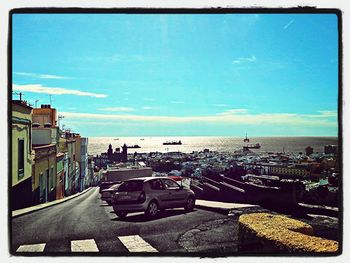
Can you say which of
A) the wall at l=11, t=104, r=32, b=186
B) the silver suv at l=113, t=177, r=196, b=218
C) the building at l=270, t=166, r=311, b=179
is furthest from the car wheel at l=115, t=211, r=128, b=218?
the building at l=270, t=166, r=311, b=179

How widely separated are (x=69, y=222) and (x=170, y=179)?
5.63 feet

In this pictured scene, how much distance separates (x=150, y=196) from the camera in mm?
5723

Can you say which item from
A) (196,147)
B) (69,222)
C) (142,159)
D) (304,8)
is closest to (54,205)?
(69,222)

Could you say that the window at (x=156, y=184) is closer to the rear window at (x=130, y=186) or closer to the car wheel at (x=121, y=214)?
the rear window at (x=130, y=186)

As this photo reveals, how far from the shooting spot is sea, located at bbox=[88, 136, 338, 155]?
17.6 feet

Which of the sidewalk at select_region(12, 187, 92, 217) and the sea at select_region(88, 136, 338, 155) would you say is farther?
the sea at select_region(88, 136, 338, 155)

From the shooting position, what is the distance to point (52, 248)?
16.9 ft

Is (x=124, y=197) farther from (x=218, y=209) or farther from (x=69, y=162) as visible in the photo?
(x=218, y=209)

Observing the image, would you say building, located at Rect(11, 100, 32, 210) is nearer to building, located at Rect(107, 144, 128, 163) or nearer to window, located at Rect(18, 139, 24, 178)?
window, located at Rect(18, 139, 24, 178)

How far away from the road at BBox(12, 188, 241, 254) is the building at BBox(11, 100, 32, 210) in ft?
0.98

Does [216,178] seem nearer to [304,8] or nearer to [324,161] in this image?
[324,161]

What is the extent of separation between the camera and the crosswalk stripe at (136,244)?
5141 mm

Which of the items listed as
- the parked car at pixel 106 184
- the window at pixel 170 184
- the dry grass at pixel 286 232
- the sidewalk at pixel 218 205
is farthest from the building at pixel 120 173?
the dry grass at pixel 286 232

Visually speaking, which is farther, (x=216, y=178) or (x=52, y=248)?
(x=216, y=178)
